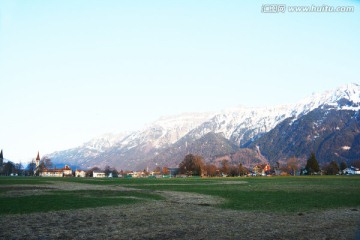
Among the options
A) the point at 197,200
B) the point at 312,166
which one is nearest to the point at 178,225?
the point at 197,200

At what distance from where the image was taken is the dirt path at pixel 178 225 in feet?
56.2

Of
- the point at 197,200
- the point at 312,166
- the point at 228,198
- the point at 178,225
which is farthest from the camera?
the point at 312,166

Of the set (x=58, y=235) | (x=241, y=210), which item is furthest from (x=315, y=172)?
Answer: (x=58, y=235)

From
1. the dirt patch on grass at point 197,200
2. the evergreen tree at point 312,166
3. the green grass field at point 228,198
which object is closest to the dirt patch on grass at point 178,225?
the green grass field at point 228,198

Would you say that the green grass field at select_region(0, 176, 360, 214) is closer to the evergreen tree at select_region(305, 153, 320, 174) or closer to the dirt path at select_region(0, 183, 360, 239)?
the dirt path at select_region(0, 183, 360, 239)

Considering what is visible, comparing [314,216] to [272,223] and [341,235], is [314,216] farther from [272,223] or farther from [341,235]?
[341,235]

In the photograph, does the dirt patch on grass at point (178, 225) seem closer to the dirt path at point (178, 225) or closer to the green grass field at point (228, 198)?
the dirt path at point (178, 225)

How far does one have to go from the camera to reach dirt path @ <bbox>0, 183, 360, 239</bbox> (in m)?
17.1

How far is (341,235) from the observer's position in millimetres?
17109

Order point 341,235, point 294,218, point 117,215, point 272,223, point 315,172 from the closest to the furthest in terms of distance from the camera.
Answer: point 341,235
point 272,223
point 294,218
point 117,215
point 315,172

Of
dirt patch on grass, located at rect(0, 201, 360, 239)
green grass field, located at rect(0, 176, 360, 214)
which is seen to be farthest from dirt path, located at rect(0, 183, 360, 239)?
green grass field, located at rect(0, 176, 360, 214)

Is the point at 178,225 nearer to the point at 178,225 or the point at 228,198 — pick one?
the point at 178,225

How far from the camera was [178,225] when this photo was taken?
20016 mm

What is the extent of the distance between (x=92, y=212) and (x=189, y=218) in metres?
6.86
